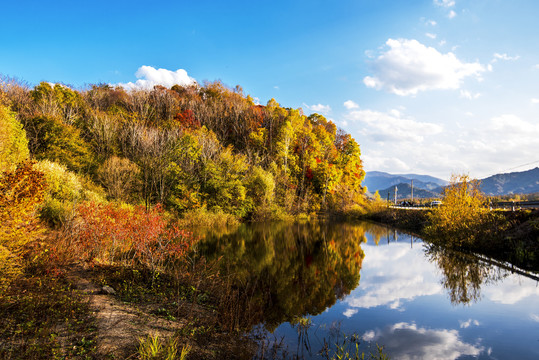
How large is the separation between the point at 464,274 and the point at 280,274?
32.9 ft

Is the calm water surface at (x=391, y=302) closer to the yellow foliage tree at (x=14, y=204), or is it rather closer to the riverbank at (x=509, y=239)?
the riverbank at (x=509, y=239)

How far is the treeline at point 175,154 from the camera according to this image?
30.4m

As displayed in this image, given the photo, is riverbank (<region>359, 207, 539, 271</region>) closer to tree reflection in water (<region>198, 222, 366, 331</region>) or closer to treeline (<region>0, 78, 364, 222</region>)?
tree reflection in water (<region>198, 222, 366, 331</region>)

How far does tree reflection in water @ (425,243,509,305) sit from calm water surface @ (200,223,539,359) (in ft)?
0.15

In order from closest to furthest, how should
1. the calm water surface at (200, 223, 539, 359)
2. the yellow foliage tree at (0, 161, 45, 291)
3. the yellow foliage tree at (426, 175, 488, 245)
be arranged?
1. the yellow foliage tree at (0, 161, 45, 291)
2. the calm water surface at (200, 223, 539, 359)
3. the yellow foliage tree at (426, 175, 488, 245)

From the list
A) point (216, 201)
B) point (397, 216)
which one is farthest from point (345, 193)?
point (216, 201)

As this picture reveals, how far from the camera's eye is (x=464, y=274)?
1487cm

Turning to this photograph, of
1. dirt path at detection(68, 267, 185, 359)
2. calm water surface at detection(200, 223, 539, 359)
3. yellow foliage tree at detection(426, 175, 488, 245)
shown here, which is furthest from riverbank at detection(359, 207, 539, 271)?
dirt path at detection(68, 267, 185, 359)

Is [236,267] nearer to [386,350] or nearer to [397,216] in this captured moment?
[386,350]

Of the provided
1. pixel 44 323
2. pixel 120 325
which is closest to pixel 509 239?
pixel 120 325

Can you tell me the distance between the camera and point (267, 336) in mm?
7727

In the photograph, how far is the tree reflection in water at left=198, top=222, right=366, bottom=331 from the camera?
926 cm

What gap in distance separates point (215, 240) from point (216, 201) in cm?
1441

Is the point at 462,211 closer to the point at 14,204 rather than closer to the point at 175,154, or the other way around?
the point at 14,204
